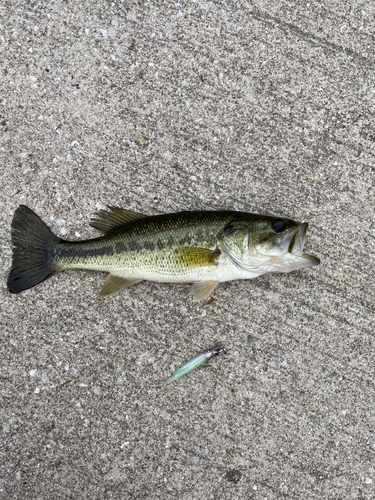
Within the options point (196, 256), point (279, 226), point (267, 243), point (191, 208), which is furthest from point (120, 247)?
point (279, 226)

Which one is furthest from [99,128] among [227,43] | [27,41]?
[227,43]

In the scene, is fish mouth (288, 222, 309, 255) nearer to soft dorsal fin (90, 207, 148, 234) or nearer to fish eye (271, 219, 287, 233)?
fish eye (271, 219, 287, 233)

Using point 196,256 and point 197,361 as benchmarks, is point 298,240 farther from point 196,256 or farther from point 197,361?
point 197,361

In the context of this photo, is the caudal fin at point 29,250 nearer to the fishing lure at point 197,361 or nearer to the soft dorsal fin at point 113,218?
the soft dorsal fin at point 113,218

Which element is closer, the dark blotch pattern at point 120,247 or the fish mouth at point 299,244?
the fish mouth at point 299,244

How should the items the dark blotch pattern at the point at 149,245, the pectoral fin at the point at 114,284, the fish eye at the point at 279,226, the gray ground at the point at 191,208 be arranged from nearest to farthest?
the fish eye at the point at 279,226 < the dark blotch pattern at the point at 149,245 < the pectoral fin at the point at 114,284 < the gray ground at the point at 191,208

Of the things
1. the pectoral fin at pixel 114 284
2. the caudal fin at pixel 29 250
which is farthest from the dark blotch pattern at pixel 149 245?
the caudal fin at pixel 29 250

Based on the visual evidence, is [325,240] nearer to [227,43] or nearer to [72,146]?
[227,43]
